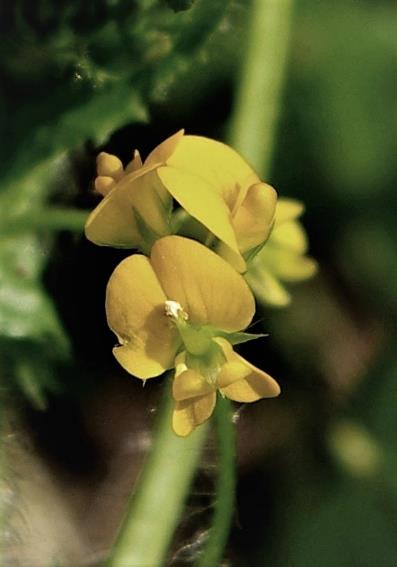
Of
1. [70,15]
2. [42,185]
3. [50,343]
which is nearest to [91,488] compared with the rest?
[50,343]

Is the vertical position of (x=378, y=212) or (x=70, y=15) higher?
(x=70, y=15)

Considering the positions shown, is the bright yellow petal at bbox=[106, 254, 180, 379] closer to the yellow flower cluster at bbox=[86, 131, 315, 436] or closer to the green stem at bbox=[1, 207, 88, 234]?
the yellow flower cluster at bbox=[86, 131, 315, 436]

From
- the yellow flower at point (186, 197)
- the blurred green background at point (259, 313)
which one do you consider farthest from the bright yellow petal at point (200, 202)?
the blurred green background at point (259, 313)

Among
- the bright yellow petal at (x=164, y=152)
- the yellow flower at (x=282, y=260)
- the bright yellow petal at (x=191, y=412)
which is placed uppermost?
the bright yellow petal at (x=164, y=152)

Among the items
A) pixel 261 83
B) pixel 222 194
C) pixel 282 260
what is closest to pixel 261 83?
pixel 261 83

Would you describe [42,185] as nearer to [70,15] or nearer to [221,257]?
[70,15]

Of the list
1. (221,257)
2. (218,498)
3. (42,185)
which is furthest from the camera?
(42,185)

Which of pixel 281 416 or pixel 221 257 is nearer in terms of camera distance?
pixel 221 257

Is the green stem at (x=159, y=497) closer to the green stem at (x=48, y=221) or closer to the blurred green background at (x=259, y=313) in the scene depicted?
the blurred green background at (x=259, y=313)
